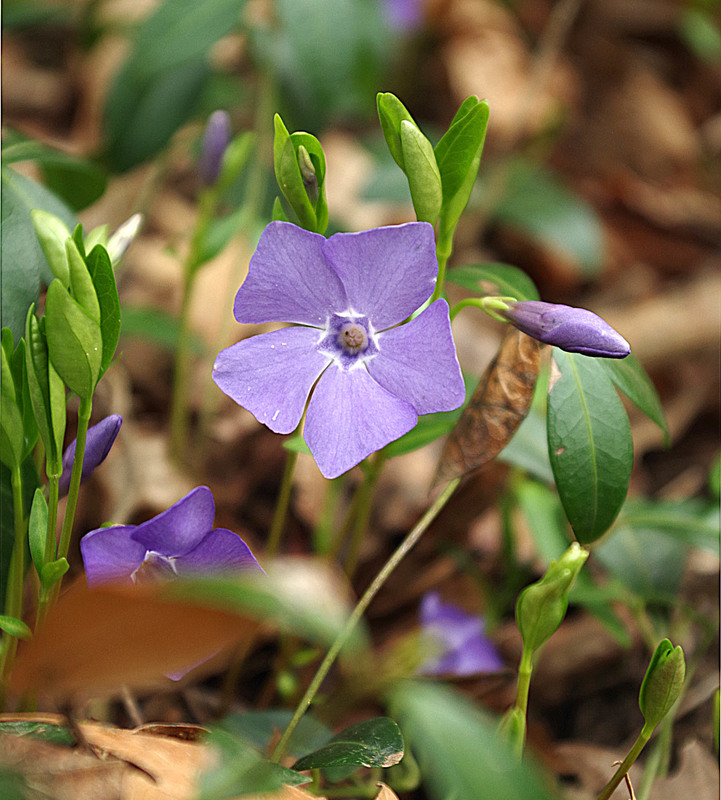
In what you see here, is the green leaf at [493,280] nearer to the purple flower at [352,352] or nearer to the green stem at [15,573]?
the purple flower at [352,352]

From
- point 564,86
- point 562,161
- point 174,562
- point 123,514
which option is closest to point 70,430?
point 123,514

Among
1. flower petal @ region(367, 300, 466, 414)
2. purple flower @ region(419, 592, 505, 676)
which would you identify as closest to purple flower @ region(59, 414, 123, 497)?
flower petal @ region(367, 300, 466, 414)

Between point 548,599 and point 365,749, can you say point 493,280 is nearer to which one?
point 548,599

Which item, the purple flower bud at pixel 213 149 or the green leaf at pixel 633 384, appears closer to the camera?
the green leaf at pixel 633 384

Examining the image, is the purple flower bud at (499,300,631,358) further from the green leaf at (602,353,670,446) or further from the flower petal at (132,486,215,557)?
the flower petal at (132,486,215,557)

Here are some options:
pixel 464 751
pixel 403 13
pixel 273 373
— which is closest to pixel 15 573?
pixel 273 373

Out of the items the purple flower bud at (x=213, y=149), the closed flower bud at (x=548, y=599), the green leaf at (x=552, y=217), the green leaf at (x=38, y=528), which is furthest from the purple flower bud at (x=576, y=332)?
the green leaf at (x=552, y=217)

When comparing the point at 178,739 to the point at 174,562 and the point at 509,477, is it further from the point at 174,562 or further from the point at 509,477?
the point at 509,477

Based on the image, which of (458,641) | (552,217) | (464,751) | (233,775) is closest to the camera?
(464,751)
